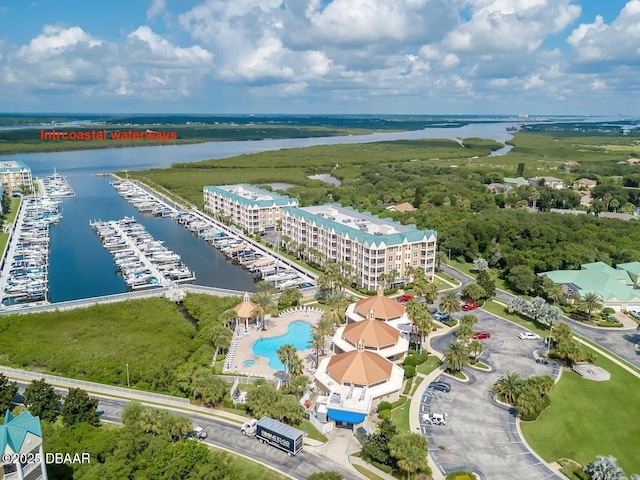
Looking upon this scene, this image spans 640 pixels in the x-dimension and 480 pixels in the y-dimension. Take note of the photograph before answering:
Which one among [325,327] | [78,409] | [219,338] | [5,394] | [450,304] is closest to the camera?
[78,409]

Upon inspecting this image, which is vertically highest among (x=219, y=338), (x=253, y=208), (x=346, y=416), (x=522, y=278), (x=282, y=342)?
(x=253, y=208)

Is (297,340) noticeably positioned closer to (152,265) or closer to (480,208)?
(152,265)

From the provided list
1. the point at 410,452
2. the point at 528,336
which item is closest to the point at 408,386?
the point at 410,452

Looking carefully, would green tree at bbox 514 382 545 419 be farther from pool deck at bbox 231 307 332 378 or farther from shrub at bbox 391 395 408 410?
pool deck at bbox 231 307 332 378

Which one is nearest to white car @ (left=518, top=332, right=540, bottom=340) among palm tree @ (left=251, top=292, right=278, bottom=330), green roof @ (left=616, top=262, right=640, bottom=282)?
green roof @ (left=616, top=262, right=640, bottom=282)

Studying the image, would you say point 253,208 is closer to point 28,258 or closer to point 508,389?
point 28,258

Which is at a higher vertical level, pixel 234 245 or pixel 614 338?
pixel 234 245

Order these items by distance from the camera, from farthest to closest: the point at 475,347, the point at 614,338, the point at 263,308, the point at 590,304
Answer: the point at 590,304
the point at 263,308
the point at 614,338
the point at 475,347

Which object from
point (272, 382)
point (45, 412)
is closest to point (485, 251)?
point (272, 382)
